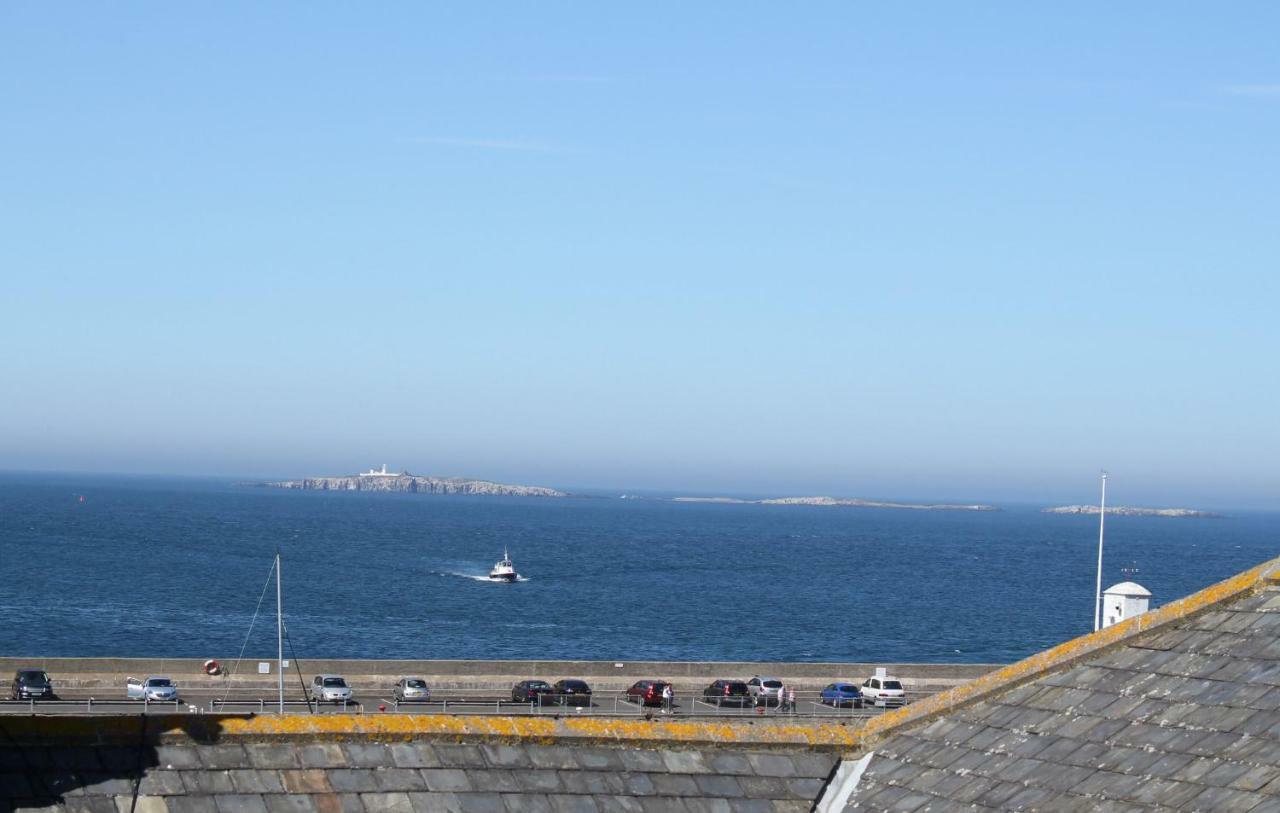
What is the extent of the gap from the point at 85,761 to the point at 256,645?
258ft

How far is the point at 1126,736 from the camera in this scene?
8.91m

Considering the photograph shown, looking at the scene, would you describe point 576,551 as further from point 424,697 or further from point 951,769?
point 951,769

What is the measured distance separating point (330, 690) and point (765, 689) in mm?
12090

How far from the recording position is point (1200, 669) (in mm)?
9172

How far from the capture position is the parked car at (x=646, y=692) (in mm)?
45594

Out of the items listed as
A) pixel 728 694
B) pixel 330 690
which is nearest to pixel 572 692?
pixel 728 694

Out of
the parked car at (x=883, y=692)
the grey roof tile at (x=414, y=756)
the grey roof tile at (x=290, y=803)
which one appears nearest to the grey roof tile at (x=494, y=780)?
the grey roof tile at (x=414, y=756)

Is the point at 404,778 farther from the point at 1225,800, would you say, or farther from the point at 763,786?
the point at 1225,800

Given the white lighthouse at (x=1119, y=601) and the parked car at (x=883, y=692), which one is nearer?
the white lighthouse at (x=1119, y=601)

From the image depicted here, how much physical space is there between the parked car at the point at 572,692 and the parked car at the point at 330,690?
569 centimetres

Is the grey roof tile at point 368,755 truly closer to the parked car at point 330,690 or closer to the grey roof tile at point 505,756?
the grey roof tile at point 505,756

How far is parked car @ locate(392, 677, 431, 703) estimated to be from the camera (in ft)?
147

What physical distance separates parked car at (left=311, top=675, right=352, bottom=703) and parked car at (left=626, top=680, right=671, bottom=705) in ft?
25.5

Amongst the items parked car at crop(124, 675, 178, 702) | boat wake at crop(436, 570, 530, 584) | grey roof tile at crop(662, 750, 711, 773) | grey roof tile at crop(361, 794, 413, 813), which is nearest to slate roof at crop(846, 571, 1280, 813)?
grey roof tile at crop(662, 750, 711, 773)
